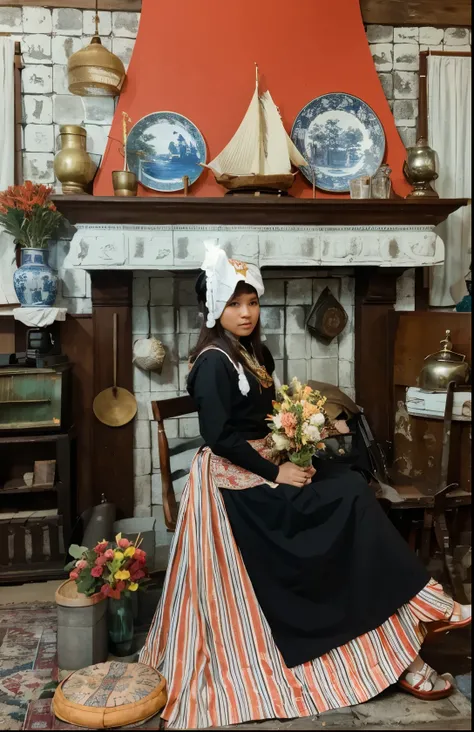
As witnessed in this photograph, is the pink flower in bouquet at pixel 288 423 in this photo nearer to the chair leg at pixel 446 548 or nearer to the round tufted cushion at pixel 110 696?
the chair leg at pixel 446 548

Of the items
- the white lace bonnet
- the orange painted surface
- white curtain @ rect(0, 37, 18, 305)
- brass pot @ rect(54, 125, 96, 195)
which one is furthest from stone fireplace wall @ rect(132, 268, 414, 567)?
the white lace bonnet

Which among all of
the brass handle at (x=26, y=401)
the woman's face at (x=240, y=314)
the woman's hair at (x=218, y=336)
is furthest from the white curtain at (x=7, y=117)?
the woman's face at (x=240, y=314)

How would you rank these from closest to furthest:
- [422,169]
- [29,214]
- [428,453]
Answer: [428,453] → [29,214] → [422,169]

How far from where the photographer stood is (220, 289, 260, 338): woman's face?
8.39 feet

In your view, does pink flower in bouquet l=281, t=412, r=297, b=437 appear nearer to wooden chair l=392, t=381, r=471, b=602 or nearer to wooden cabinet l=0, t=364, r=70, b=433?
wooden chair l=392, t=381, r=471, b=602

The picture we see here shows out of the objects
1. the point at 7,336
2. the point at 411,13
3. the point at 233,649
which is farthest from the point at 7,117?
the point at 233,649

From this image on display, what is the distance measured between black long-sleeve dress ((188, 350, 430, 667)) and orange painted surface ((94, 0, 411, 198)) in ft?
6.34

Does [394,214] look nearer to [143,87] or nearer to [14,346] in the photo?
[143,87]

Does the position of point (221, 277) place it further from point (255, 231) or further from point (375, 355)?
point (375, 355)

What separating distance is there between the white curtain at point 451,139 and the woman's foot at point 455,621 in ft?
7.24

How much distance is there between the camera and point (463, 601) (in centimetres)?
211

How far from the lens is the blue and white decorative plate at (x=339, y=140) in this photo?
3725 millimetres

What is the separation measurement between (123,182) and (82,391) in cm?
119

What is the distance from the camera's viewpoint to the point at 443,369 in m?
2.88
